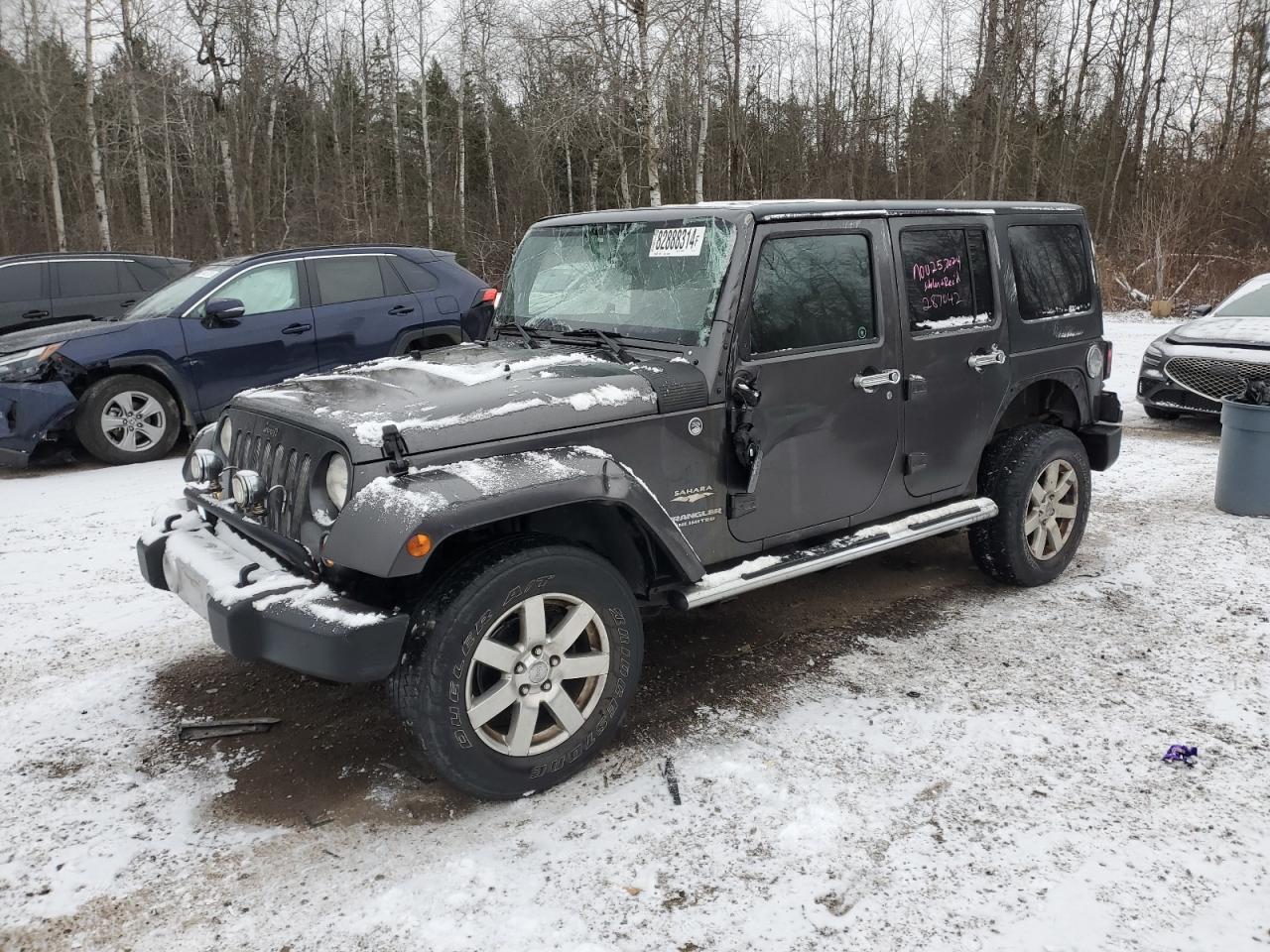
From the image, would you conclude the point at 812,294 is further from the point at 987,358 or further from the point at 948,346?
the point at 987,358

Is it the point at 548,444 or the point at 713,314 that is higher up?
the point at 713,314

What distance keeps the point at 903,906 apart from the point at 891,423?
211cm

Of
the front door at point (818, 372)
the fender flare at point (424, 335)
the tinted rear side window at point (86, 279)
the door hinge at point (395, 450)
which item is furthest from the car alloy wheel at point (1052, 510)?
the tinted rear side window at point (86, 279)

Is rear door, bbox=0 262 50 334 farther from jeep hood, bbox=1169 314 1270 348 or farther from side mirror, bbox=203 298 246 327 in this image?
jeep hood, bbox=1169 314 1270 348

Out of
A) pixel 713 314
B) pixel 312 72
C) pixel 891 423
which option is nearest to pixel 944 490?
pixel 891 423

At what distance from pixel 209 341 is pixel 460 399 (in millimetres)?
5776

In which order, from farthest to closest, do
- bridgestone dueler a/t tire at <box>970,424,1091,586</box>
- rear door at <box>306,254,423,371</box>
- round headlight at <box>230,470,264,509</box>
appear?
1. rear door at <box>306,254,423,371</box>
2. bridgestone dueler a/t tire at <box>970,424,1091,586</box>
3. round headlight at <box>230,470,264,509</box>

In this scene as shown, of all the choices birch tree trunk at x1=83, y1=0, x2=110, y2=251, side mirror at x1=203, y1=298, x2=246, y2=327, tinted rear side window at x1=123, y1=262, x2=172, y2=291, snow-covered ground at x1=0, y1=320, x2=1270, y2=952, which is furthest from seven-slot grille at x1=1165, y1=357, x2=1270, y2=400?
birch tree trunk at x1=83, y1=0, x2=110, y2=251

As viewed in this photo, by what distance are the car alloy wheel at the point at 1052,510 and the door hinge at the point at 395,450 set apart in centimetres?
326

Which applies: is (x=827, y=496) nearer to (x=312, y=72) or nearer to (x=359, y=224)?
(x=359, y=224)

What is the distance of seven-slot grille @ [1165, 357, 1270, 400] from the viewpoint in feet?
26.2

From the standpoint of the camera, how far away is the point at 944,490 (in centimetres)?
446

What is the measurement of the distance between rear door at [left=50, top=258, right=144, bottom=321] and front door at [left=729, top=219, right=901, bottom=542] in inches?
348

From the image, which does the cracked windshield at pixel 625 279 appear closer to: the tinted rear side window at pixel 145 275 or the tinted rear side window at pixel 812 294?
the tinted rear side window at pixel 812 294
